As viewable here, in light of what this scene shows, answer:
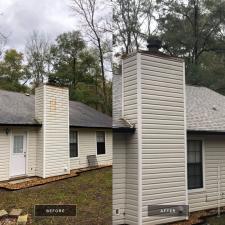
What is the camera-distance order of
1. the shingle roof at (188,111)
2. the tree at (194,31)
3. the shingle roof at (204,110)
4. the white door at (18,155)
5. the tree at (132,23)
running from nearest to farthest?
the tree at (132,23)
the shingle roof at (188,111)
the shingle roof at (204,110)
the tree at (194,31)
the white door at (18,155)

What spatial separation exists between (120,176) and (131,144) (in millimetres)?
589

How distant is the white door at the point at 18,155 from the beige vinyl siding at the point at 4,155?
0.58ft

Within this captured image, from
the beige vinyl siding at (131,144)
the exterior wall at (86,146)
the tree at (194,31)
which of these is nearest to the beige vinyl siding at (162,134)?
the beige vinyl siding at (131,144)

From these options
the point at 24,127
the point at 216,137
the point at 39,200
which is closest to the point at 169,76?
the point at 216,137

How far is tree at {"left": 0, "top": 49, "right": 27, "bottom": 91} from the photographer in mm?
3613

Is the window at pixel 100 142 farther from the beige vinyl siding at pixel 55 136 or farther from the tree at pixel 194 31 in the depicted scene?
the tree at pixel 194 31

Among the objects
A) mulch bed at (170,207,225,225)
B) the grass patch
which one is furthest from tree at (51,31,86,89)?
mulch bed at (170,207,225,225)

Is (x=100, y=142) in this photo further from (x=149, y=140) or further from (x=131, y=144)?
(x=149, y=140)

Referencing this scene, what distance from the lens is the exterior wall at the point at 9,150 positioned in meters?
9.39

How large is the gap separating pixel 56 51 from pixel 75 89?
761 millimetres

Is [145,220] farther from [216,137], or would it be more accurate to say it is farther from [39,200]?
[216,137]

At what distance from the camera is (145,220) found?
16.5ft

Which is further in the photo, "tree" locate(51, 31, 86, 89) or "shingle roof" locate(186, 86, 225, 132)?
"shingle roof" locate(186, 86, 225, 132)

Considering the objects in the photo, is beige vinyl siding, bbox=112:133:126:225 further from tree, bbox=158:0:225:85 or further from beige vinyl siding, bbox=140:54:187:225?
tree, bbox=158:0:225:85
